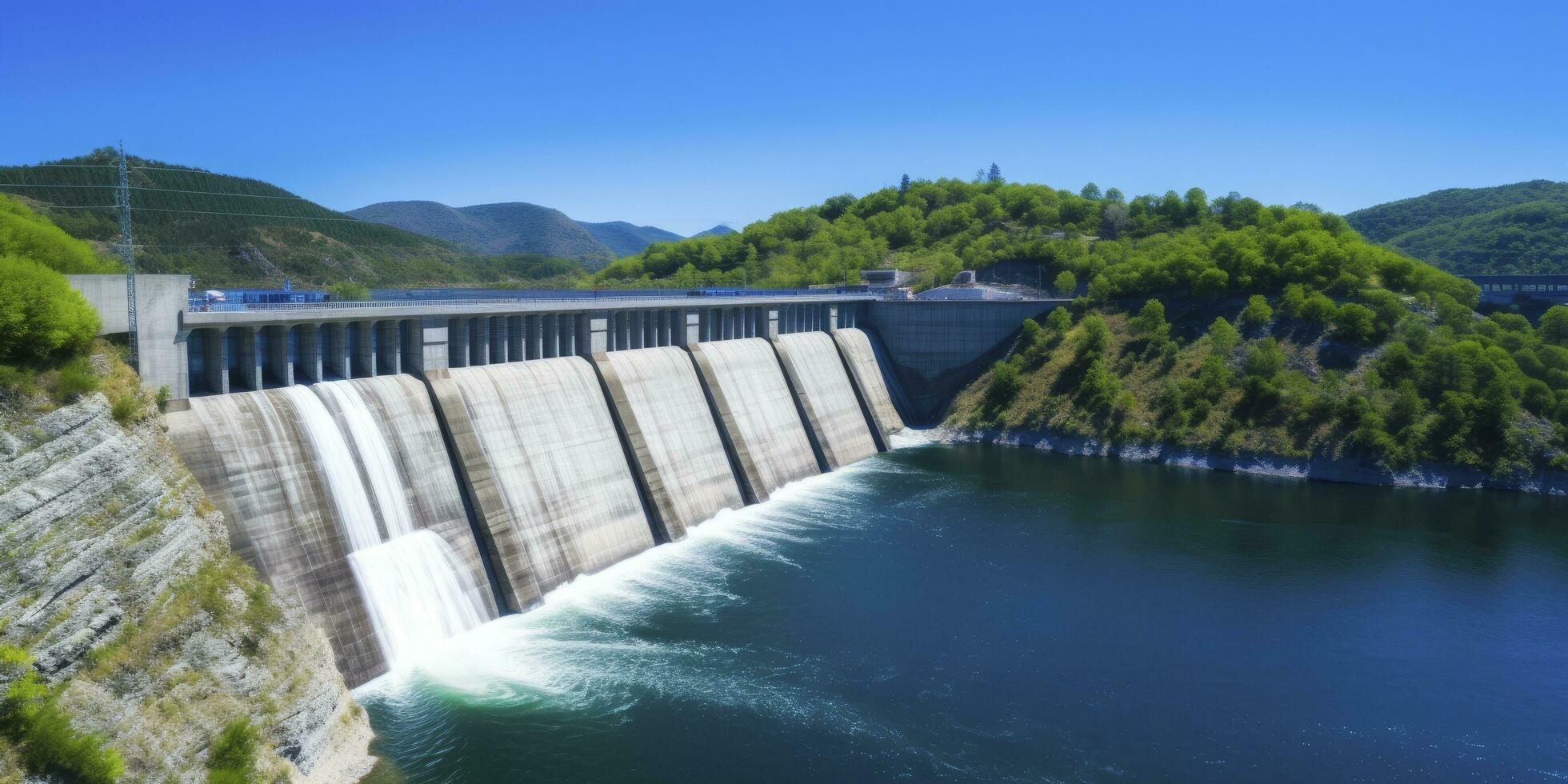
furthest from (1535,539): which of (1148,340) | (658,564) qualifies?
(658,564)

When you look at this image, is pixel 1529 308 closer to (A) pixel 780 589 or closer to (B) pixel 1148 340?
(B) pixel 1148 340

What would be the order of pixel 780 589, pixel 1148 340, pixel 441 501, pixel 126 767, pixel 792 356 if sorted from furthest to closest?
pixel 1148 340 → pixel 792 356 → pixel 780 589 → pixel 441 501 → pixel 126 767

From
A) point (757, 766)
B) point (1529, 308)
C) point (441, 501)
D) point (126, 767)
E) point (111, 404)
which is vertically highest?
point (1529, 308)

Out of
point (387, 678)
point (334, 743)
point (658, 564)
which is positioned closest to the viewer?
point (334, 743)

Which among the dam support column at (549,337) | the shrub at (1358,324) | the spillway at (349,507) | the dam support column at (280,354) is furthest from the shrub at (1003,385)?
the dam support column at (280,354)

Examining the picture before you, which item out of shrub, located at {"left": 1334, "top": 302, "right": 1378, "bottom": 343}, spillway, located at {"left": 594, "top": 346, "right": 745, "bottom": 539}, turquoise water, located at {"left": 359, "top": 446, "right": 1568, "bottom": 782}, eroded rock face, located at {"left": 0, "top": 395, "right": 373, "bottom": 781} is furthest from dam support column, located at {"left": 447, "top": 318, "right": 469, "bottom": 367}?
shrub, located at {"left": 1334, "top": 302, "right": 1378, "bottom": 343}

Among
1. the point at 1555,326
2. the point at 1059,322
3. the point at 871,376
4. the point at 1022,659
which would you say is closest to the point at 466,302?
the point at 1022,659

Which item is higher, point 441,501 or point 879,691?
point 441,501
